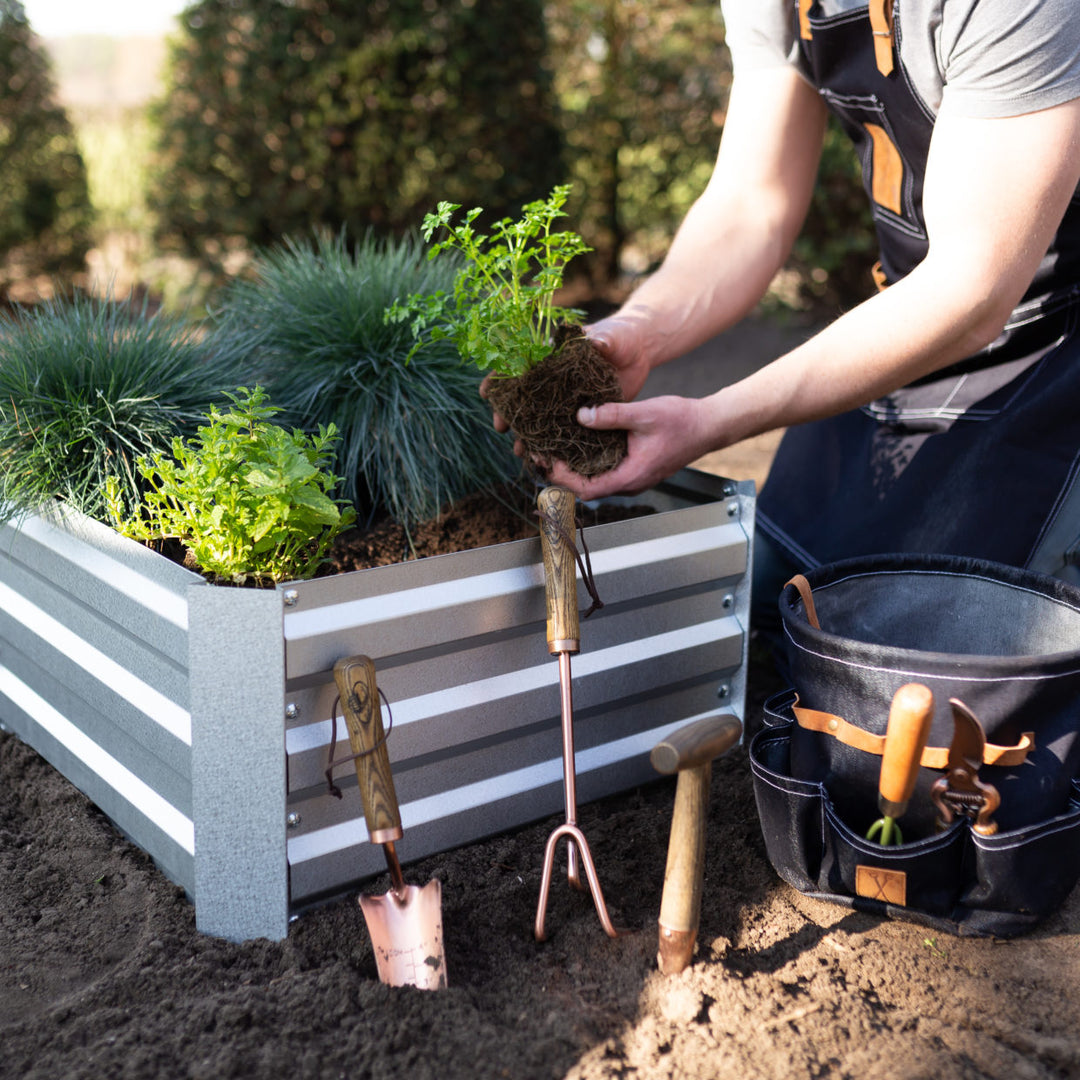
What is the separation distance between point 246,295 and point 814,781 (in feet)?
5.71

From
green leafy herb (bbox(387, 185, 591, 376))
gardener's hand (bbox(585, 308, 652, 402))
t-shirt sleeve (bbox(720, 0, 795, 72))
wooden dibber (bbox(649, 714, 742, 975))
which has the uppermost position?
t-shirt sleeve (bbox(720, 0, 795, 72))

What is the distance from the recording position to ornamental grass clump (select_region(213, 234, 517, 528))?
6.66ft

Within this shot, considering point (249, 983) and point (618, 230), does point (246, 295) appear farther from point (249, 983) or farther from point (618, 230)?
point (618, 230)

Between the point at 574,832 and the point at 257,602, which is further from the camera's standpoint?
the point at 574,832

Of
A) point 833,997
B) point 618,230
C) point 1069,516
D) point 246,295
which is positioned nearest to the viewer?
point 833,997

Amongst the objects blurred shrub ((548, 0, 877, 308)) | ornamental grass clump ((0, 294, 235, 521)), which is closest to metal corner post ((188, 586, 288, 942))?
ornamental grass clump ((0, 294, 235, 521))

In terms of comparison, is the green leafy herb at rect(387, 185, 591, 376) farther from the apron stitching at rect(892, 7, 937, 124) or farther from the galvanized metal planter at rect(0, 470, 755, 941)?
the apron stitching at rect(892, 7, 937, 124)

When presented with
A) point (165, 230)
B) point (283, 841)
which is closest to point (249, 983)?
point (283, 841)

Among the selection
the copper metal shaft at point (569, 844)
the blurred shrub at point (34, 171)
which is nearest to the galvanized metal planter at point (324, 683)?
the copper metal shaft at point (569, 844)

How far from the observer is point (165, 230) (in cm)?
523

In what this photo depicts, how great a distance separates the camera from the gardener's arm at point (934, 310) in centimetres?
157

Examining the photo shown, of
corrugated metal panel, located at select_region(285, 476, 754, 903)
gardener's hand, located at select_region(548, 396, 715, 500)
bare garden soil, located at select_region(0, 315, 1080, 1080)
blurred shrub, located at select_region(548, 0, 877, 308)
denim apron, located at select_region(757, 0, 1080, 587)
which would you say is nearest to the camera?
bare garden soil, located at select_region(0, 315, 1080, 1080)

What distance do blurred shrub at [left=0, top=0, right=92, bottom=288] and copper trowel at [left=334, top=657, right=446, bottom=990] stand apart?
19.2ft

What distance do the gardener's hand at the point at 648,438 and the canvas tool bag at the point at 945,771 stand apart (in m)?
0.30
